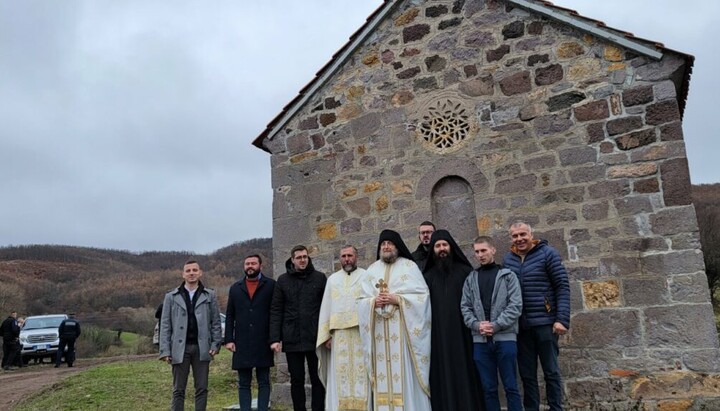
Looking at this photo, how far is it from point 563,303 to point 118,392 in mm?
7173

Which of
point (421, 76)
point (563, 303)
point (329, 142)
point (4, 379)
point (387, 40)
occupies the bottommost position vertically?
point (4, 379)

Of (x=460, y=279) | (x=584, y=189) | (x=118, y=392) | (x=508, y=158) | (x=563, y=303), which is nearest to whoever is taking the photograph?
(x=563, y=303)

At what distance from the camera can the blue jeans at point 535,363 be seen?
16.3 ft

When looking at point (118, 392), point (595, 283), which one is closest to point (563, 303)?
point (595, 283)

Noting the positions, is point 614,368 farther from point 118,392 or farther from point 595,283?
point 118,392

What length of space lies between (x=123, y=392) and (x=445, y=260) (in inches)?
245

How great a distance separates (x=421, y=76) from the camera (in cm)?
737

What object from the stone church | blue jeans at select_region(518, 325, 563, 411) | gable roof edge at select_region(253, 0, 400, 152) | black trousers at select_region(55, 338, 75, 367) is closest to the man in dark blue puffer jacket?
blue jeans at select_region(518, 325, 563, 411)

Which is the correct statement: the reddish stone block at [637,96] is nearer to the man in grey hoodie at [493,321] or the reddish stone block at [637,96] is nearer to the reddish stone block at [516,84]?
the reddish stone block at [516,84]

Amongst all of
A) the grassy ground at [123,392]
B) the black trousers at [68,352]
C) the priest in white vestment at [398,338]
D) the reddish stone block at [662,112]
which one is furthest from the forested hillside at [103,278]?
the reddish stone block at [662,112]

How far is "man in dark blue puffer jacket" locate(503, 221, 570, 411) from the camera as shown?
4.93 meters

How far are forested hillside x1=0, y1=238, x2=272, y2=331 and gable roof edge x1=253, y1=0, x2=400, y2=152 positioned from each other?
764 inches

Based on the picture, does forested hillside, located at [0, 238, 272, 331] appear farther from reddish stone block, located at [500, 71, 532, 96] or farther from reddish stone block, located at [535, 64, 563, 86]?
reddish stone block, located at [535, 64, 563, 86]

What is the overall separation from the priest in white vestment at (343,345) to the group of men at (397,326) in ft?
0.03
